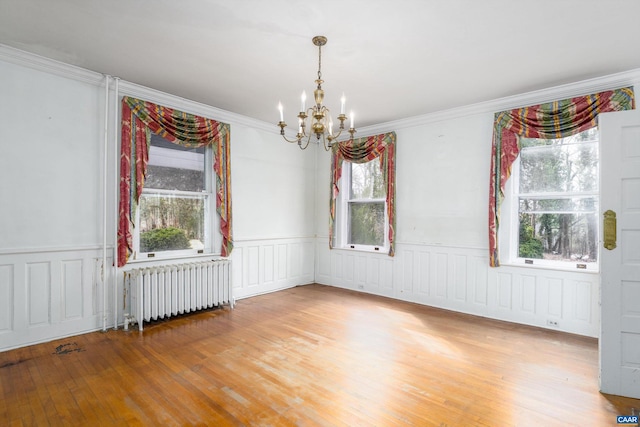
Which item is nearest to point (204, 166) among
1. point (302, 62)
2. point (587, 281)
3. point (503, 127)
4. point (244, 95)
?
point (244, 95)

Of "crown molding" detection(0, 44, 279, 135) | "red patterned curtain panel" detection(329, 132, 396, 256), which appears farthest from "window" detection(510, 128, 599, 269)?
"crown molding" detection(0, 44, 279, 135)

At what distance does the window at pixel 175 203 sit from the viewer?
407 centimetres

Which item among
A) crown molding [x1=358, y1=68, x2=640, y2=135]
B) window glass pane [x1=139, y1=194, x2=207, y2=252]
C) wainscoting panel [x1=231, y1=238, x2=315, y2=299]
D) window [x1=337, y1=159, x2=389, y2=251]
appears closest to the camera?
crown molding [x1=358, y1=68, x2=640, y2=135]

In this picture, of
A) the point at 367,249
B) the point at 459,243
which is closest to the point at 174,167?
the point at 367,249

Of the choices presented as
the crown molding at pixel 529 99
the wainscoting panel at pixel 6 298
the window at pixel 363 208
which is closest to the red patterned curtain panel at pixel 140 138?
the wainscoting panel at pixel 6 298

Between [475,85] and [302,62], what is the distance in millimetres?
2067

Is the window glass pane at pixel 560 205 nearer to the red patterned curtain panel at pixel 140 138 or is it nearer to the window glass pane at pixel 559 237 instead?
the window glass pane at pixel 559 237

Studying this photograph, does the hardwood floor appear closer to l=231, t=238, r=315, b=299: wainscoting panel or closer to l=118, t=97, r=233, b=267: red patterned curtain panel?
l=231, t=238, r=315, b=299: wainscoting panel

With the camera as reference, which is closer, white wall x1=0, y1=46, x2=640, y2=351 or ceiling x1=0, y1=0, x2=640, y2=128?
ceiling x1=0, y1=0, x2=640, y2=128

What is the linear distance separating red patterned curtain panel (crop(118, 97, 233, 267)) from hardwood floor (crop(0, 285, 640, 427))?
1.25 meters

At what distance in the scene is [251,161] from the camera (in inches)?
203

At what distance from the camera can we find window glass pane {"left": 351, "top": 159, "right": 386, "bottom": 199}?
5.50 metres

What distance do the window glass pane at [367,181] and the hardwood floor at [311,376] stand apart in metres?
2.35

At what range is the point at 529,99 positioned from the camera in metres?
3.92
